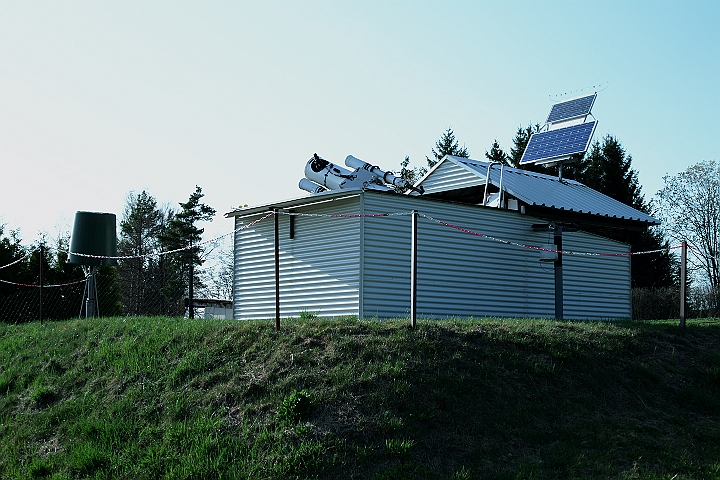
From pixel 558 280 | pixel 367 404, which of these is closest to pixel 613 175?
pixel 558 280

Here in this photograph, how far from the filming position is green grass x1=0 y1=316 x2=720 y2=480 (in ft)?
25.4

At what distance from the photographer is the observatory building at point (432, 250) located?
1382 centimetres

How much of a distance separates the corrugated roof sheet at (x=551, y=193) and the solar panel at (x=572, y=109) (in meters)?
1.98

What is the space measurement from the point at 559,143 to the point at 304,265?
1025 cm

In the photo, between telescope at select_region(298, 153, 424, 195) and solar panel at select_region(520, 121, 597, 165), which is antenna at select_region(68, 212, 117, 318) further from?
solar panel at select_region(520, 121, 597, 165)

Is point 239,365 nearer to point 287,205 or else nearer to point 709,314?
point 287,205

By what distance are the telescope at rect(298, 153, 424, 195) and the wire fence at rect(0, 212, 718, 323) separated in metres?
3.15

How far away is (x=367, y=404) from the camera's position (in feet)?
27.3

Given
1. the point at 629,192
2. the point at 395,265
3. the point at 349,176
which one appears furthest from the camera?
the point at 629,192

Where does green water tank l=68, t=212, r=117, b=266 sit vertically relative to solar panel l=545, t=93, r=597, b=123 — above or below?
below

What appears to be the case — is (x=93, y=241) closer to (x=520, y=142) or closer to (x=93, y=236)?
(x=93, y=236)

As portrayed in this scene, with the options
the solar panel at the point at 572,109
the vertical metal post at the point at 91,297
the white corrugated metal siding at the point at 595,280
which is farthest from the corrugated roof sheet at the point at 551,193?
the vertical metal post at the point at 91,297

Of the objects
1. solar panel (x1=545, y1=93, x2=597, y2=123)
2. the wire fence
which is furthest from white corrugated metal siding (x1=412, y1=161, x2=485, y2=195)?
the wire fence

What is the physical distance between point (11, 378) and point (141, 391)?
10.1 feet
